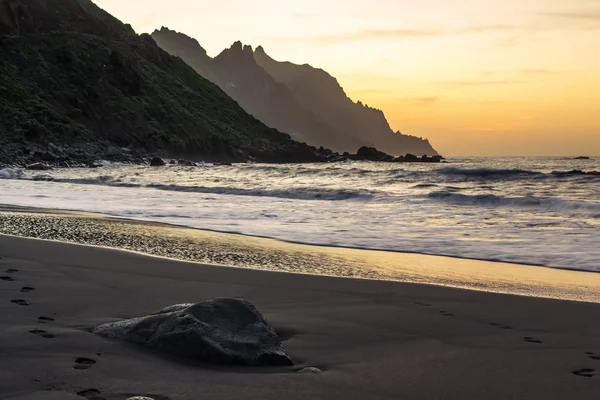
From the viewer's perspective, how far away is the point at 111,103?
76562 millimetres

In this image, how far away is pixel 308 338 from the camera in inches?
166

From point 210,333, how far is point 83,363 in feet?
2.49

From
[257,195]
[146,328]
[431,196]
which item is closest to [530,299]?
[146,328]

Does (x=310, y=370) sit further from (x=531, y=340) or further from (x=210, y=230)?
(x=210, y=230)

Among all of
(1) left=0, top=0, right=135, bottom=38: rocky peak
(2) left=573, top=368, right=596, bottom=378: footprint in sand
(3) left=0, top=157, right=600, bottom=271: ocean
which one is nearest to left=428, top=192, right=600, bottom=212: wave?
(3) left=0, top=157, right=600, bottom=271: ocean

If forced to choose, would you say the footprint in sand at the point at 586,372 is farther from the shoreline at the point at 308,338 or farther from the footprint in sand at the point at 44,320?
the footprint in sand at the point at 44,320

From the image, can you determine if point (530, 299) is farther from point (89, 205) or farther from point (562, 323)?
point (89, 205)

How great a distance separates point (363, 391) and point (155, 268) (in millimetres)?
4077

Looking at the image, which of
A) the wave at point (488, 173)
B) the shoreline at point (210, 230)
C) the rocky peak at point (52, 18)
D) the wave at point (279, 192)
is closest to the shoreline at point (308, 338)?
the shoreline at point (210, 230)

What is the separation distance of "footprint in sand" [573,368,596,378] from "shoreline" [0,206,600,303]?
7.90ft

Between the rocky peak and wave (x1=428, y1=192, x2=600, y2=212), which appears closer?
wave (x1=428, y1=192, x2=600, y2=212)

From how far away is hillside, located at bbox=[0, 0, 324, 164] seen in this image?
59.2 m

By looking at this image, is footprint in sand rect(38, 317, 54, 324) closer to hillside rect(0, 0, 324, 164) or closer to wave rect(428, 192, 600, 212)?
wave rect(428, 192, 600, 212)

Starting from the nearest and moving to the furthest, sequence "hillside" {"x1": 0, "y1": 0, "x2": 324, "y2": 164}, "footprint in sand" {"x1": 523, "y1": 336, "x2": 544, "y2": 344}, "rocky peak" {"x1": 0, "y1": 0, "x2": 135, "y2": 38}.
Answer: "footprint in sand" {"x1": 523, "y1": 336, "x2": 544, "y2": 344}, "hillside" {"x1": 0, "y1": 0, "x2": 324, "y2": 164}, "rocky peak" {"x1": 0, "y1": 0, "x2": 135, "y2": 38}
